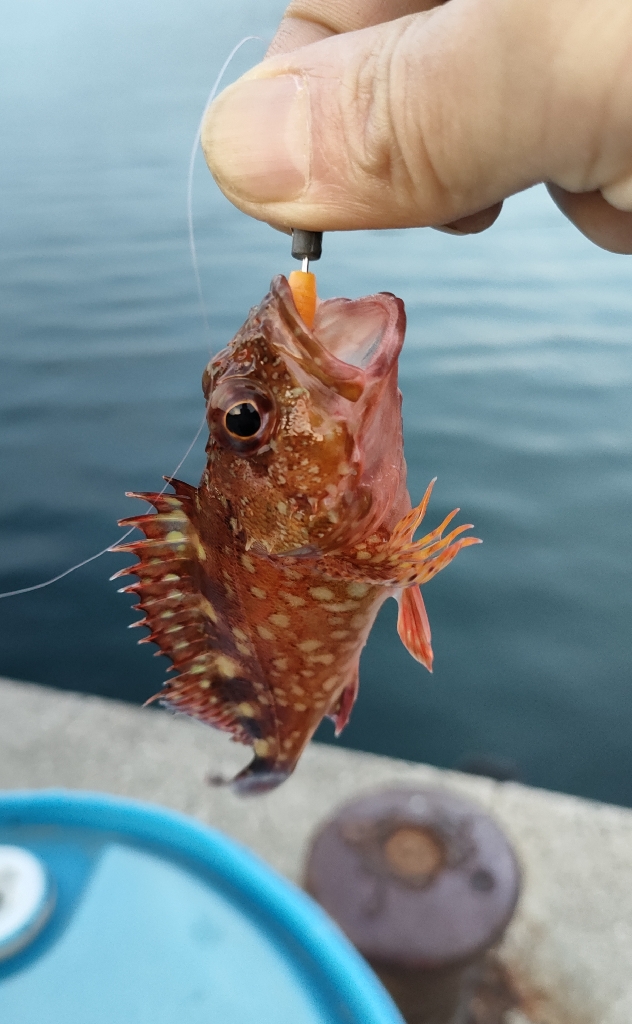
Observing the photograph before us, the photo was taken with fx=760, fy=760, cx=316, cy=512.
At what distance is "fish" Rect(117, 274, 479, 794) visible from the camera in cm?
122

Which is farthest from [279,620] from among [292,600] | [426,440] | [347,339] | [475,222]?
[426,440]

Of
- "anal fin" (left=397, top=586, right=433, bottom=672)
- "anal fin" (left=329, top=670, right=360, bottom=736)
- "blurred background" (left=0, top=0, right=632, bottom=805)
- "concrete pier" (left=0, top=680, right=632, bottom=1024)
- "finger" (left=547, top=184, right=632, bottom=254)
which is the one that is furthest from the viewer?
"blurred background" (left=0, top=0, right=632, bottom=805)

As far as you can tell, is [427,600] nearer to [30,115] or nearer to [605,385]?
[605,385]

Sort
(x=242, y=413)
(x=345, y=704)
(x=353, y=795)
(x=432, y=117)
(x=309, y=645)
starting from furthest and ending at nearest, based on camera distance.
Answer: (x=353, y=795), (x=345, y=704), (x=309, y=645), (x=242, y=413), (x=432, y=117)

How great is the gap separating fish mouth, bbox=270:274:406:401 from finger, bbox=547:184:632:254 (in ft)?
1.47

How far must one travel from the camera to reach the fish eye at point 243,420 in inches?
47.9

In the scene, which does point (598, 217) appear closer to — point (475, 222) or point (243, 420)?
point (475, 222)

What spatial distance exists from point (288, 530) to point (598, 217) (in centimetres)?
82

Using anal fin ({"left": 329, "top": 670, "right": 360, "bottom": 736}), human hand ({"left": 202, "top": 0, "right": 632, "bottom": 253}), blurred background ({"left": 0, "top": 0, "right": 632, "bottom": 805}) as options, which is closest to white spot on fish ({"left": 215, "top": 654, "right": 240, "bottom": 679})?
anal fin ({"left": 329, "top": 670, "right": 360, "bottom": 736})

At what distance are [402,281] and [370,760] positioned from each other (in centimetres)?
421

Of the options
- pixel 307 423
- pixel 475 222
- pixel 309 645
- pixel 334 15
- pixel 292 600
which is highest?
pixel 334 15

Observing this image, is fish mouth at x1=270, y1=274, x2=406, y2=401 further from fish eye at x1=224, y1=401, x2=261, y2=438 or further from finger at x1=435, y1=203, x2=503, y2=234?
finger at x1=435, y1=203, x2=503, y2=234

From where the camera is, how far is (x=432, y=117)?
1.02 m

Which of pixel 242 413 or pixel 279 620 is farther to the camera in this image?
pixel 279 620
